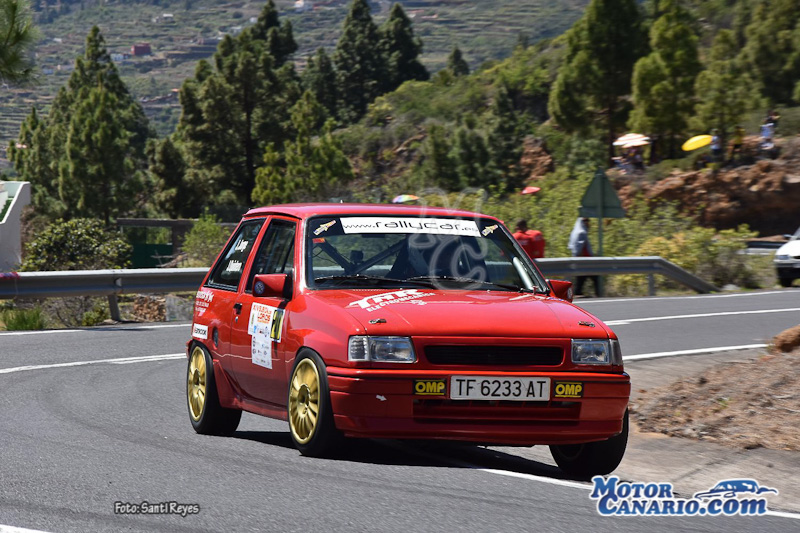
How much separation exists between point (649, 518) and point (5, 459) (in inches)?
144

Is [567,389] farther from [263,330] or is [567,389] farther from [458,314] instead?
[263,330]

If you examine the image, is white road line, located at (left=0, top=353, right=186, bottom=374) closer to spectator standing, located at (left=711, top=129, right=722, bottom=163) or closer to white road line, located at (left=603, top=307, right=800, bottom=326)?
white road line, located at (left=603, top=307, right=800, bottom=326)

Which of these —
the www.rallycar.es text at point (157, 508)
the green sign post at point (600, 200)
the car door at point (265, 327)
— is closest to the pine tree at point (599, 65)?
the green sign post at point (600, 200)

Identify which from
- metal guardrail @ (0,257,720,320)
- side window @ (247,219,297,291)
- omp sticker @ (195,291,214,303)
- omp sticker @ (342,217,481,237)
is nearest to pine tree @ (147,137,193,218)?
metal guardrail @ (0,257,720,320)

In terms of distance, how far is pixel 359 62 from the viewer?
11856 cm

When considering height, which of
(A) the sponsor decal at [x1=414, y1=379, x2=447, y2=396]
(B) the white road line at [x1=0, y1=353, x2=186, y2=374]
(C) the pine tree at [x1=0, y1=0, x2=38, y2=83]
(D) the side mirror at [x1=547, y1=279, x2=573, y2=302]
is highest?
(C) the pine tree at [x1=0, y1=0, x2=38, y2=83]

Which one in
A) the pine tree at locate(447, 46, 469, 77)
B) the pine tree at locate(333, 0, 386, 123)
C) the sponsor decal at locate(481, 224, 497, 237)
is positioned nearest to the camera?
the sponsor decal at locate(481, 224, 497, 237)

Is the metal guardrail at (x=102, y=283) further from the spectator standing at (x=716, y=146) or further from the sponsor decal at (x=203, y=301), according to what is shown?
the spectator standing at (x=716, y=146)

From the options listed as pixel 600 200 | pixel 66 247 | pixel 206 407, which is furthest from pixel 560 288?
pixel 66 247

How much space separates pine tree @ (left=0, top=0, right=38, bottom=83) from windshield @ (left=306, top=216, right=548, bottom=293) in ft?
43.4

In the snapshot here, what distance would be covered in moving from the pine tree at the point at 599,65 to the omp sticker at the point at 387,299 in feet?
194

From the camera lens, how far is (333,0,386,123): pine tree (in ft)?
386

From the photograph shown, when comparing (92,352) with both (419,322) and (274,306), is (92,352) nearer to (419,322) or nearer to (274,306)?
(274,306)

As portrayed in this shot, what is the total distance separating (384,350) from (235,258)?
2447 mm
